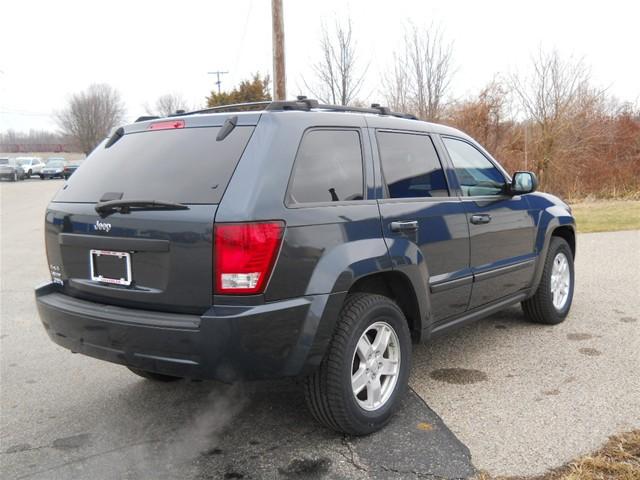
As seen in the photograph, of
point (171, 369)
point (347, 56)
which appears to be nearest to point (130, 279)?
point (171, 369)

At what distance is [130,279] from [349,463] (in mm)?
1475

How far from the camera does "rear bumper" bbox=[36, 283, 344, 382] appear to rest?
2.72m

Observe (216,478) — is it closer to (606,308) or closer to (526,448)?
(526,448)

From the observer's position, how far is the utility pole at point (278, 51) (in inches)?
477

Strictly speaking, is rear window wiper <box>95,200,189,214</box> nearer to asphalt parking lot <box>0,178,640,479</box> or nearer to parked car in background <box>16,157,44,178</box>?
asphalt parking lot <box>0,178,640,479</box>

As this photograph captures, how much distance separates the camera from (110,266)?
309cm

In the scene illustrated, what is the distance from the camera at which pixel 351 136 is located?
345cm

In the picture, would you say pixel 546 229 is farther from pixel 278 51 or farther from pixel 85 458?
pixel 278 51

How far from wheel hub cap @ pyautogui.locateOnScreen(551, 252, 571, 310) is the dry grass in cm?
251

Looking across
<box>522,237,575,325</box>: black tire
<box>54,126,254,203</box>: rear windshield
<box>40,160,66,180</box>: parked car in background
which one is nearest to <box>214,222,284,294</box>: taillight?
<box>54,126,254,203</box>: rear windshield

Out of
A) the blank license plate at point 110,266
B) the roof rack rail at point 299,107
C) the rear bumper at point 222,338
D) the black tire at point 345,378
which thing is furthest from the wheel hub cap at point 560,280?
the blank license plate at point 110,266

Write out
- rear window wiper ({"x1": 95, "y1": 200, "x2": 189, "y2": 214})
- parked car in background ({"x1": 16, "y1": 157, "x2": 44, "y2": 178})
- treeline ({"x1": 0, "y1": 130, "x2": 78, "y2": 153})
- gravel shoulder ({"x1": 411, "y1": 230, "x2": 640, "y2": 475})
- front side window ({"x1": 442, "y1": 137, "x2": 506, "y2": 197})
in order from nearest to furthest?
rear window wiper ({"x1": 95, "y1": 200, "x2": 189, "y2": 214}), gravel shoulder ({"x1": 411, "y1": 230, "x2": 640, "y2": 475}), front side window ({"x1": 442, "y1": 137, "x2": 506, "y2": 197}), parked car in background ({"x1": 16, "y1": 157, "x2": 44, "y2": 178}), treeline ({"x1": 0, "y1": 130, "x2": 78, "y2": 153})

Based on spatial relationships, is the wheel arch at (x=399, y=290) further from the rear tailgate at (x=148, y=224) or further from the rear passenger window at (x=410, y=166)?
the rear tailgate at (x=148, y=224)

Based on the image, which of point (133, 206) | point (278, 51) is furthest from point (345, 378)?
point (278, 51)
